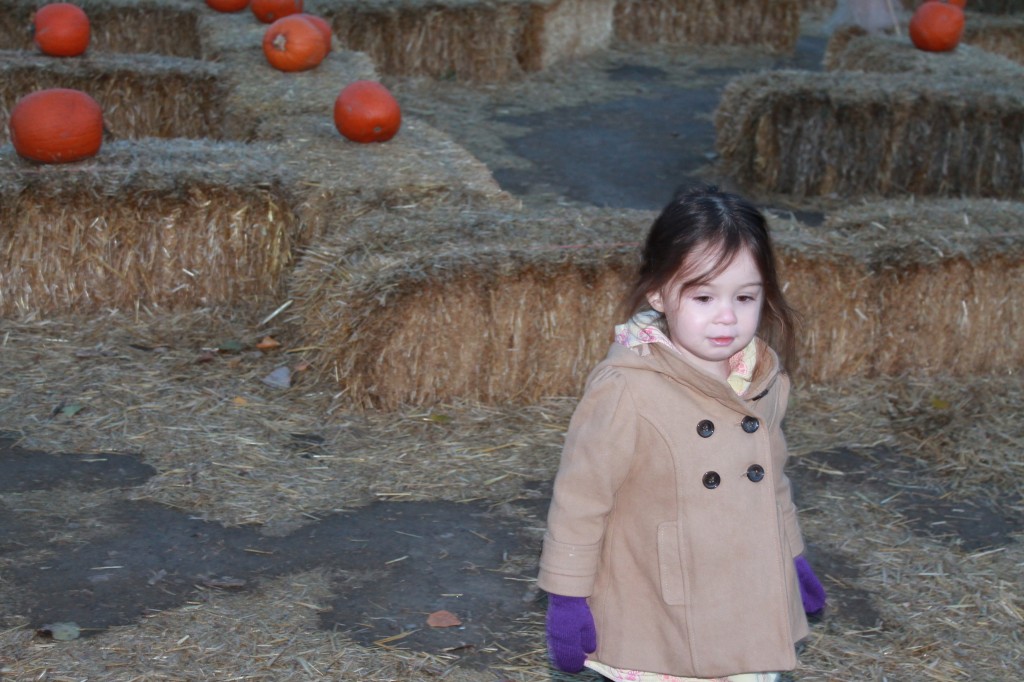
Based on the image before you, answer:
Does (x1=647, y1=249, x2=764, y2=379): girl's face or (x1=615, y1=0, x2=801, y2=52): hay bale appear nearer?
(x1=647, y1=249, x2=764, y2=379): girl's face

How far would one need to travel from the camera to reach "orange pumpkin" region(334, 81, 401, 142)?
25.1 feet

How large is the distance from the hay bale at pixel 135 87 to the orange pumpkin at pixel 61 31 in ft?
0.30

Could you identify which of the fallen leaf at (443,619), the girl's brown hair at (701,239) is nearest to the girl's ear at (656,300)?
the girl's brown hair at (701,239)

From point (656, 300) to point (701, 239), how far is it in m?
0.21

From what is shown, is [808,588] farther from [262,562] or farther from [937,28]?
[937,28]

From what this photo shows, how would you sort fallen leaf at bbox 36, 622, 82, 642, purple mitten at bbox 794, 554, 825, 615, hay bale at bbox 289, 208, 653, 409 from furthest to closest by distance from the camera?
1. hay bale at bbox 289, 208, 653, 409
2. fallen leaf at bbox 36, 622, 82, 642
3. purple mitten at bbox 794, 554, 825, 615

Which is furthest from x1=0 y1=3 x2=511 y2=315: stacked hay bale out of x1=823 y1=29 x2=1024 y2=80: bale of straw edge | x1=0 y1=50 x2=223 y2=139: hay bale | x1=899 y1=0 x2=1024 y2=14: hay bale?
x1=899 y1=0 x2=1024 y2=14: hay bale

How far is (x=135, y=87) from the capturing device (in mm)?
9375

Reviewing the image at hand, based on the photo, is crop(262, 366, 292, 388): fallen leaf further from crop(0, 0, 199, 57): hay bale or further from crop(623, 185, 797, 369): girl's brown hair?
crop(0, 0, 199, 57): hay bale

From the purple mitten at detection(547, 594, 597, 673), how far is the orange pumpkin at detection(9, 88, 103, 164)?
16.5 feet

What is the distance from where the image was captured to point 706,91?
13.5m

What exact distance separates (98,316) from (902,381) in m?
4.24

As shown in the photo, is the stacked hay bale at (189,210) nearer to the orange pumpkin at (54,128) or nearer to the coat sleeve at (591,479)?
the orange pumpkin at (54,128)

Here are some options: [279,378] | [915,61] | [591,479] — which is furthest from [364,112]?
[915,61]
